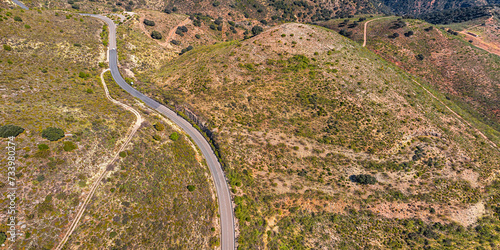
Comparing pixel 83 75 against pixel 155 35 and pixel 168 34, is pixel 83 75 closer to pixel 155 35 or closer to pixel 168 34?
pixel 155 35

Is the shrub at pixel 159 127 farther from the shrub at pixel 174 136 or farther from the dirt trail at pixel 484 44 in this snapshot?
the dirt trail at pixel 484 44

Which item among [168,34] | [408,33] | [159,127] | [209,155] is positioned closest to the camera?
[159,127]

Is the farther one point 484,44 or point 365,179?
point 484,44

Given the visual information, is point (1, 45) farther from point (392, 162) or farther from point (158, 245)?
point (392, 162)

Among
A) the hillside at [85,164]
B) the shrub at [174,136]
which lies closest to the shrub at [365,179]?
the hillside at [85,164]

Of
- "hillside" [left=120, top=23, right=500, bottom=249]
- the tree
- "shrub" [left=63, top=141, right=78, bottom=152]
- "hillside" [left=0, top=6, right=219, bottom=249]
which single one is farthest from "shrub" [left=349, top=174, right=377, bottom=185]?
the tree

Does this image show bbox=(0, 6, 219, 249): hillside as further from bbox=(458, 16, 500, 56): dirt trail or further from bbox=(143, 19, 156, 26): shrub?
bbox=(458, 16, 500, 56): dirt trail

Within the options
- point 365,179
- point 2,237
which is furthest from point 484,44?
point 2,237
